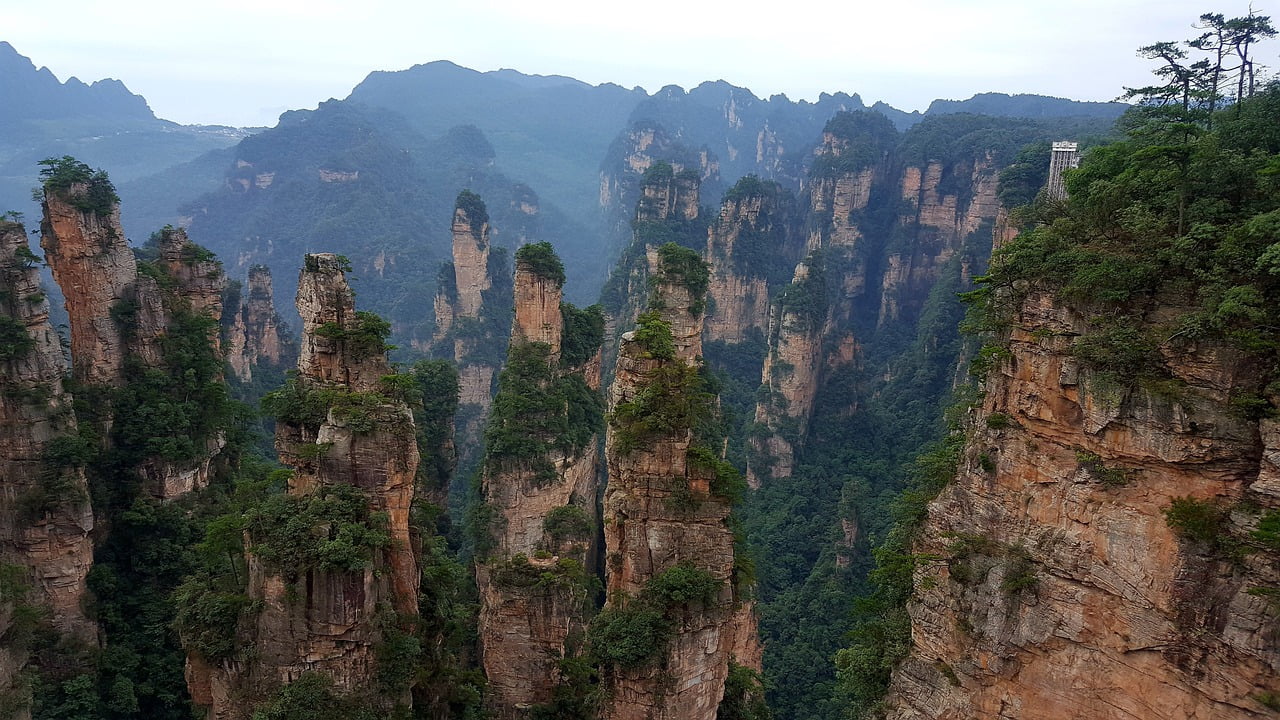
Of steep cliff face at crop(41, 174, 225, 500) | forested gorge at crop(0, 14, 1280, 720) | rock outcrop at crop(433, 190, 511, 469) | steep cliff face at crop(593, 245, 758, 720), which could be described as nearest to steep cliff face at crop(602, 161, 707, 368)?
rock outcrop at crop(433, 190, 511, 469)

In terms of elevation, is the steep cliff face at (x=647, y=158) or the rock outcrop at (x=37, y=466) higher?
the steep cliff face at (x=647, y=158)

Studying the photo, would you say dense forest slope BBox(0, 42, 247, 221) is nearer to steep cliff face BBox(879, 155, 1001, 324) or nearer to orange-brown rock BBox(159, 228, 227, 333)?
orange-brown rock BBox(159, 228, 227, 333)

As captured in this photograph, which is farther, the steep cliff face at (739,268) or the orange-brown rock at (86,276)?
the steep cliff face at (739,268)

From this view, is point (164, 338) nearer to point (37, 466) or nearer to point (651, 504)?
point (37, 466)

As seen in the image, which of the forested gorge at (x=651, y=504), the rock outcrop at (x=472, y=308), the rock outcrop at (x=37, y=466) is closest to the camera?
the forested gorge at (x=651, y=504)

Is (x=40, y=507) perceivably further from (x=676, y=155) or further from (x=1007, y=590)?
(x=676, y=155)

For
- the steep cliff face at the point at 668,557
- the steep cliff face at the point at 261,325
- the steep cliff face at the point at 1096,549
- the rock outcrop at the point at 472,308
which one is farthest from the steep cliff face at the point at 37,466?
A: the rock outcrop at the point at 472,308

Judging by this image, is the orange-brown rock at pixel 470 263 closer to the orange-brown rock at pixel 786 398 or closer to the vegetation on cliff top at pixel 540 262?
the orange-brown rock at pixel 786 398
